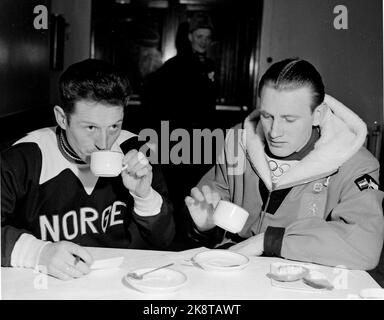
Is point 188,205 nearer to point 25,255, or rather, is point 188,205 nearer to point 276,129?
point 276,129

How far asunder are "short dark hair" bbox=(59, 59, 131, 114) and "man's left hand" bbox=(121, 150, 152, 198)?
233 millimetres

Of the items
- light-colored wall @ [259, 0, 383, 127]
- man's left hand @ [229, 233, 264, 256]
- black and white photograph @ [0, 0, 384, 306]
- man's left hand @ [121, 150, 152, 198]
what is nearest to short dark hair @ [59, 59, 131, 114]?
black and white photograph @ [0, 0, 384, 306]

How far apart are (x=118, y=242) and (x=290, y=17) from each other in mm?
4289

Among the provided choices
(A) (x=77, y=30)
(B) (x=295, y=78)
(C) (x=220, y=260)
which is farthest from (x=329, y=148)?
(A) (x=77, y=30)

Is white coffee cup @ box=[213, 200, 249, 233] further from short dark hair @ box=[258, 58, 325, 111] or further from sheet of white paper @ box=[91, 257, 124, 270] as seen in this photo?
short dark hair @ box=[258, 58, 325, 111]

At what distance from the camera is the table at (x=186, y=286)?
1024 mm

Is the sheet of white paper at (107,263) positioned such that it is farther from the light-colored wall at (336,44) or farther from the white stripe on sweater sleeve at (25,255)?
the light-colored wall at (336,44)

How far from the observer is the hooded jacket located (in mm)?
1329

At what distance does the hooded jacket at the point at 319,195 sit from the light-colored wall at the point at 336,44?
9.41 ft

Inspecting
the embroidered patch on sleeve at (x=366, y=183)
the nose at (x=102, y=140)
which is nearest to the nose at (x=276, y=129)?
the embroidered patch on sleeve at (x=366, y=183)

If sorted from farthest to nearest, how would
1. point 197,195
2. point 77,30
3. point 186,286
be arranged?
point 77,30 → point 197,195 → point 186,286

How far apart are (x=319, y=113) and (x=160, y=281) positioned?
832 millimetres

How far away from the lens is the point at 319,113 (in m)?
1.60

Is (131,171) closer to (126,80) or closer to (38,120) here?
(126,80)
